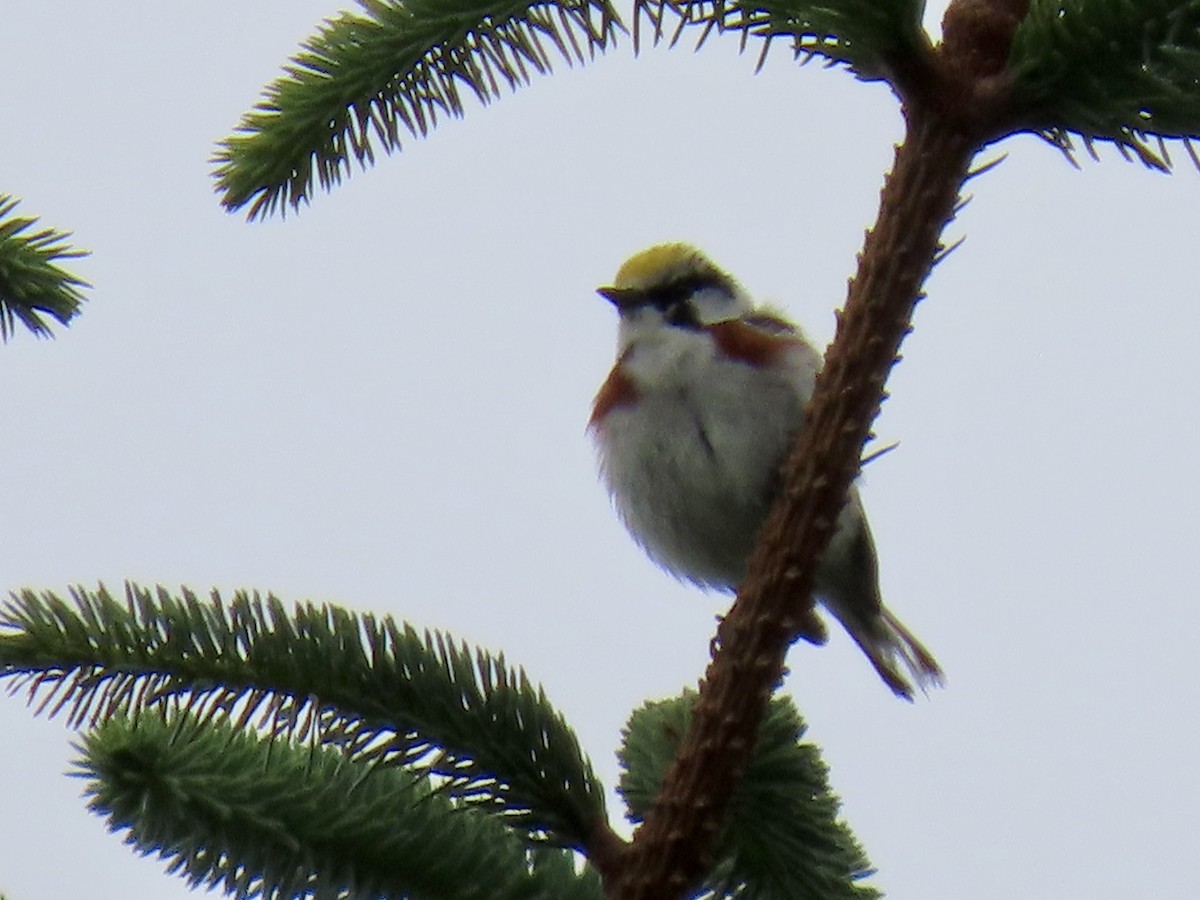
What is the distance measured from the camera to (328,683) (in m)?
1.57

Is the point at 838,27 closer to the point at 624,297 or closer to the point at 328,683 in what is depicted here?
the point at 328,683

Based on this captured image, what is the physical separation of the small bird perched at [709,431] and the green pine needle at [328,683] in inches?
58.4

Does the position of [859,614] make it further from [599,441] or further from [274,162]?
[274,162]

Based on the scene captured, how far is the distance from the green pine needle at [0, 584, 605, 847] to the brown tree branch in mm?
175

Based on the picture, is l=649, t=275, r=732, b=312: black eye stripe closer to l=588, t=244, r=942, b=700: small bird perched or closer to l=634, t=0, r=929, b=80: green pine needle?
l=588, t=244, r=942, b=700: small bird perched

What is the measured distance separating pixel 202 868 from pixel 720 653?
65 cm

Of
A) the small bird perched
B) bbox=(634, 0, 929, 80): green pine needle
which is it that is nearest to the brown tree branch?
bbox=(634, 0, 929, 80): green pine needle

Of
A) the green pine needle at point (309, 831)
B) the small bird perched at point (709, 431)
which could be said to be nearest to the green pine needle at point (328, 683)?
the green pine needle at point (309, 831)

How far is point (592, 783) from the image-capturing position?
1.67 m

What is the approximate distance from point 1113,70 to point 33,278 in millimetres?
1208

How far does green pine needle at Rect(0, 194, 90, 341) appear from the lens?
1.73m

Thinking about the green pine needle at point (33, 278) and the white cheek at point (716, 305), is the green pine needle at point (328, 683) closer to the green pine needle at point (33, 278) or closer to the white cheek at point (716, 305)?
the green pine needle at point (33, 278)

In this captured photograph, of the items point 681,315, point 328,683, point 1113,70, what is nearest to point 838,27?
point 1113,70

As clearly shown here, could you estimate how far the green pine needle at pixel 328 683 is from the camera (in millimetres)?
1502
